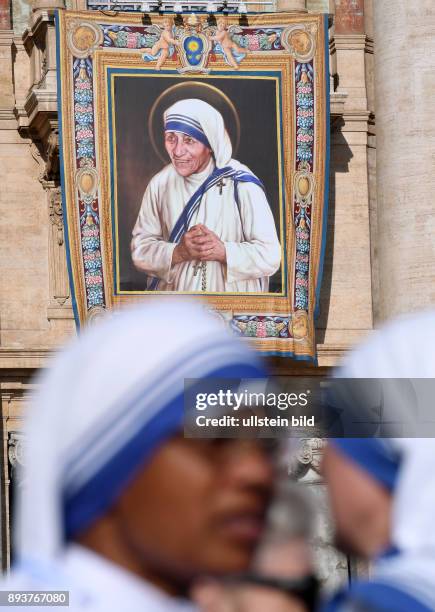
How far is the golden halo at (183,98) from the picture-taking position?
614 inches

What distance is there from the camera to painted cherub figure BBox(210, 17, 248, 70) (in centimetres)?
1571

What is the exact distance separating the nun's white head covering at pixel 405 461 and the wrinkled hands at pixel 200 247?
14.0m

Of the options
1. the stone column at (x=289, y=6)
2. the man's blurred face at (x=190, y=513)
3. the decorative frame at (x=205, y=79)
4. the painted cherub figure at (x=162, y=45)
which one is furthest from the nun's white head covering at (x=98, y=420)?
the stone column at (x=289, y=6)

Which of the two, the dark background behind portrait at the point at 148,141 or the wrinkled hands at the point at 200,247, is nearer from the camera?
the dark background behind portrait at the point at 148,141

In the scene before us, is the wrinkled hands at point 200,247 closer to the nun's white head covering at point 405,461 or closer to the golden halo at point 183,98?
the golden halo at point 183,98

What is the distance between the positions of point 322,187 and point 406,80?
1544 millimetres

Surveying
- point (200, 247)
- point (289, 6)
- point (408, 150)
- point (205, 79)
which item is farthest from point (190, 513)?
point (289, 6)

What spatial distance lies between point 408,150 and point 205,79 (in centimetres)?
218

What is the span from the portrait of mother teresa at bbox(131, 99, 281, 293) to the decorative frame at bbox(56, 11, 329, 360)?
0.18m

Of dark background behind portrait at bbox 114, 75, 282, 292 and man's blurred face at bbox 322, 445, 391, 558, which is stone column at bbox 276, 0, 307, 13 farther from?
man's blurred face at bbox 322, 445, 391, 558

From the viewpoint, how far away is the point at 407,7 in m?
16.5

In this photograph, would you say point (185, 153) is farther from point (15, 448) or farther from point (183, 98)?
point (15, 448)

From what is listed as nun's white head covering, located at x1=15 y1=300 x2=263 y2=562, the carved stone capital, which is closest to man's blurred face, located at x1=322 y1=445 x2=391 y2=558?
nun's white head covering, located at x1=15 y1=300 x2=263 y2=562

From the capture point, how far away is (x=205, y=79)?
51.6 ft
